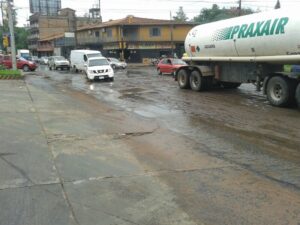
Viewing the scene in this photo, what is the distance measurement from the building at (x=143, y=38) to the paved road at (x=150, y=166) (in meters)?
51.6

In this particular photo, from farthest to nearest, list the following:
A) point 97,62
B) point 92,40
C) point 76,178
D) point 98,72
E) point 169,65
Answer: point 92,40
point 169,65
point 97,62
point 98,72
point 76,178

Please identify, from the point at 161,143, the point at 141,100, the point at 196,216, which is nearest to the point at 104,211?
the point at 196,216

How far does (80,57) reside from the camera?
132 feet

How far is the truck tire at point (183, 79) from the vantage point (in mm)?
21406

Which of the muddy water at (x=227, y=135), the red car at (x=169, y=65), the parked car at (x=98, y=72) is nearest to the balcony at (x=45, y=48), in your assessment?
the red car at (x=169, y=65)

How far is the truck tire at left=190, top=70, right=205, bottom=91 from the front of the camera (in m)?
20.1

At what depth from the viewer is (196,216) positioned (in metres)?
5.12

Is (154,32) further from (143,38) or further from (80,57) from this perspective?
(80,57)

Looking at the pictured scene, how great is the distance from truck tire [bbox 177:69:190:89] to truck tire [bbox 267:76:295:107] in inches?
276

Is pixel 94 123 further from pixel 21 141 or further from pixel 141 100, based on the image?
pixel 141 100

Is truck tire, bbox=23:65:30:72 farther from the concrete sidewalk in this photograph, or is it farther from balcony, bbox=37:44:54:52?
balcony, bbox=37:44:54:52

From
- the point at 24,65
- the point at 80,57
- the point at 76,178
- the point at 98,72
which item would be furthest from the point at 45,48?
the point at 76,178

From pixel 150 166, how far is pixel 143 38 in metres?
58.2

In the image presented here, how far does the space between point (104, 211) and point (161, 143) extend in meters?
3.94
